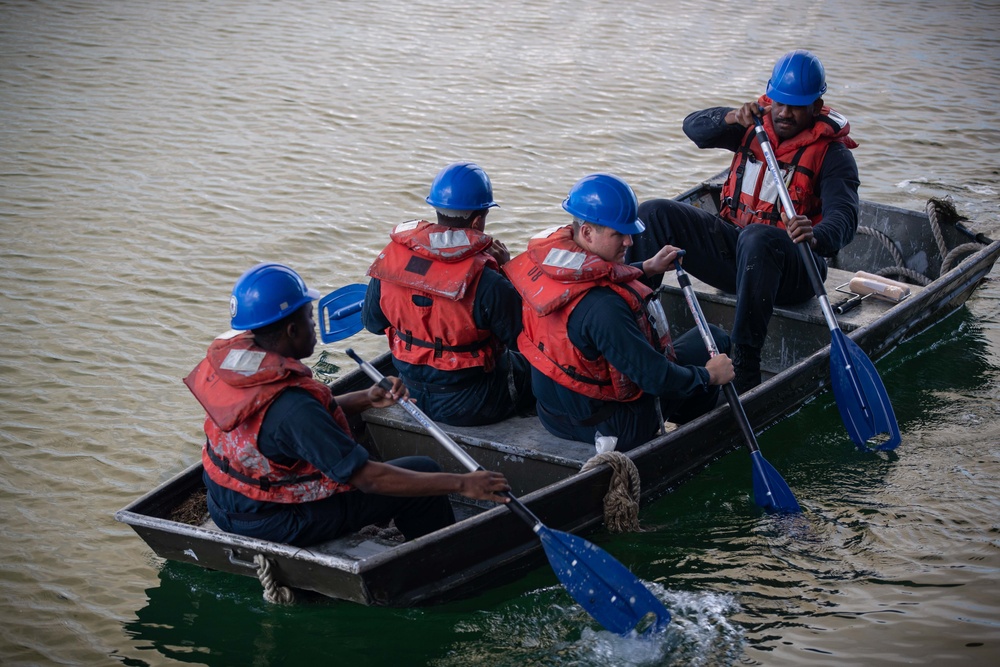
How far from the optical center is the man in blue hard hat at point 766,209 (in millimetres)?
6184

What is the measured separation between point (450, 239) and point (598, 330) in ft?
2.85

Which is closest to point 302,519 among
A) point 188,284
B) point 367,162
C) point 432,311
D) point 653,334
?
point 432,311

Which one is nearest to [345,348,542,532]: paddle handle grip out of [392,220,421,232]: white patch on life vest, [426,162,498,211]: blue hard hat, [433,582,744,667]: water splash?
[433,582,744,667]: water splash

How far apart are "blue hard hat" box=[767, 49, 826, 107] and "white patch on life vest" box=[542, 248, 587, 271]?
2290 millimetres

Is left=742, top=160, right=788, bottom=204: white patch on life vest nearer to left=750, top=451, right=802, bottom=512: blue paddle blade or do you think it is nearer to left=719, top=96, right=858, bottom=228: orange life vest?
left=719, top=96, right=858, bottom=228: orange life vest

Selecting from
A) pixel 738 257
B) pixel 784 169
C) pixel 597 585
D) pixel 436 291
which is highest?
pixel 784 169

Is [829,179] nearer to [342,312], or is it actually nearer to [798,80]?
[798,80]

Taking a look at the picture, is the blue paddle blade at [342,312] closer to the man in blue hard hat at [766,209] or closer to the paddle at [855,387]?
the man in blue hard hat at [766,209]

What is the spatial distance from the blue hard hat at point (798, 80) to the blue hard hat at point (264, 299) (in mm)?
3510

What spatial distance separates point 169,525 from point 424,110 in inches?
333

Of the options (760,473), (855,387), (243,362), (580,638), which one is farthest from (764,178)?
(243,362)

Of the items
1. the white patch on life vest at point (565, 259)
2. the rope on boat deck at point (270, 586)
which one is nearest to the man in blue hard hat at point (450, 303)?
the white patch on life vest at point (565, 259)

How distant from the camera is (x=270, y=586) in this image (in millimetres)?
4441

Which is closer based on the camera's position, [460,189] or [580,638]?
[580,638]
